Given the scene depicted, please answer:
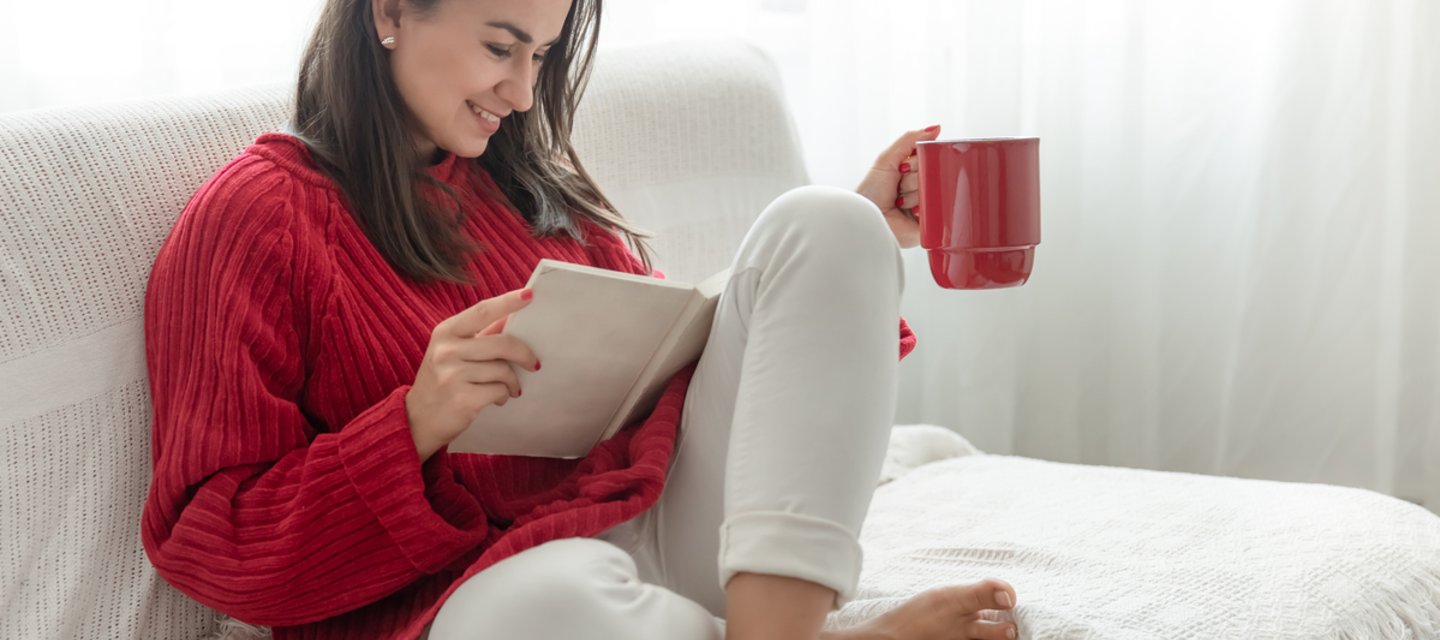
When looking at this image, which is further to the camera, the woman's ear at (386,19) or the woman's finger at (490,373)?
the woman's ear at (386,19)

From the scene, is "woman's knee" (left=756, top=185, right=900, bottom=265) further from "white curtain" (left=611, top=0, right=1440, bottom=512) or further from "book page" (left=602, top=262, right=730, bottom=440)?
"white curtain" (left=611, top=0, right=1440, bottom=512)

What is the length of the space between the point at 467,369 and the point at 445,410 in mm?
32

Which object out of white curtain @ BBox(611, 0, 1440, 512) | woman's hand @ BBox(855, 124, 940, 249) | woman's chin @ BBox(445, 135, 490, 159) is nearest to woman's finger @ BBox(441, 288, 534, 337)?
woman's chin @ BBox(445, 135, 490, 159)

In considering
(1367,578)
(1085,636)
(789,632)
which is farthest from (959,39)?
(789,632)

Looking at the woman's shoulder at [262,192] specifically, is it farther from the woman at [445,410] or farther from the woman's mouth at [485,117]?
the woman's mouth at [485,117]

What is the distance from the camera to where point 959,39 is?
1.70m

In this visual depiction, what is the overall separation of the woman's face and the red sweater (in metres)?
0.11

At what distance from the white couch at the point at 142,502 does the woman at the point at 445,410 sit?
6 centimetres

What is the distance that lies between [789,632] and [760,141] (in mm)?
871

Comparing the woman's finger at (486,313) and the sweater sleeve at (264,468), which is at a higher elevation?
the woman's finger at (486,313)

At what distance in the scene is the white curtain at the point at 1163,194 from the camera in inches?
58.8

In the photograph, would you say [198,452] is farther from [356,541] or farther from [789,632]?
[789,632]

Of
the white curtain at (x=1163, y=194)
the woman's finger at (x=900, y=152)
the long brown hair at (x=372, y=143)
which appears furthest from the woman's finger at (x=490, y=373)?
the white curtain at (x=1163, y=194)

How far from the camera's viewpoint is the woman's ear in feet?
2.85
